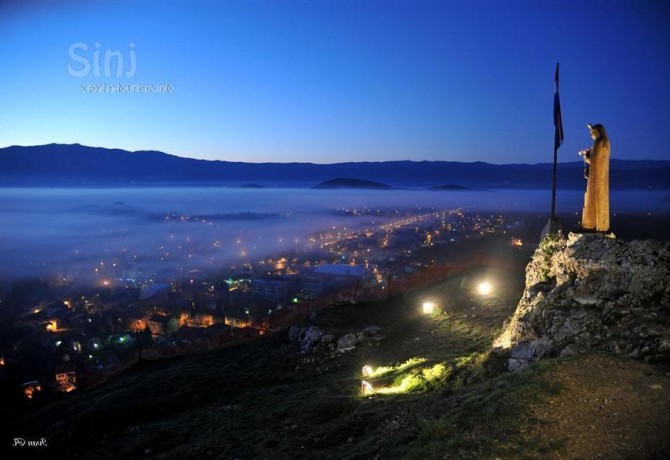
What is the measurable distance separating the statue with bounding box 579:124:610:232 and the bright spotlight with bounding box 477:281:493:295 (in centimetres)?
944

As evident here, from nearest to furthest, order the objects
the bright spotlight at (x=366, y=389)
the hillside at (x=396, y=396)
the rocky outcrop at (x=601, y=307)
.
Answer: the hillside at (x=396, y=396) < the rocky outcrop at (x=601, y=307) < the bright spotlight at (x=366, y=389)

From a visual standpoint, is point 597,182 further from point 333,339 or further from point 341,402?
point 333,339

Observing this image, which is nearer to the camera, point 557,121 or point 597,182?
point 597,182

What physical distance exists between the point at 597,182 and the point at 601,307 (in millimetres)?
5472

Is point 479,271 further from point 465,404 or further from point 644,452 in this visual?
point 644,452

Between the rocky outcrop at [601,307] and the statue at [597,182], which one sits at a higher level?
the statue at [597,182]

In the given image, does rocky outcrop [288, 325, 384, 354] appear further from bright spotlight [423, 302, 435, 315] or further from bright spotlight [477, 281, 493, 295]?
bright spotlight [477, 281, 493, 295]

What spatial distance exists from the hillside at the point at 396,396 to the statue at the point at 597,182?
1502 mm

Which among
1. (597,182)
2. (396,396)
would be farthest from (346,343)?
(597,182)

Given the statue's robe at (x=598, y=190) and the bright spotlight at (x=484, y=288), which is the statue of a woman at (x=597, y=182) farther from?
the bright spotlight at (x=484, y=288)

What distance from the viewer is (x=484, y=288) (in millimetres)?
24156

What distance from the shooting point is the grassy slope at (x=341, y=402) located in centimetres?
835

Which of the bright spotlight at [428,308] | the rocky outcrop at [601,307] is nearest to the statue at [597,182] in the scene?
the rocky outcrop at [601,307]

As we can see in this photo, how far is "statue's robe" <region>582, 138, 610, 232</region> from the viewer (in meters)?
14.7
